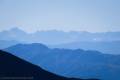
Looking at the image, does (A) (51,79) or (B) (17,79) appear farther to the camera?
(A) (51,79)

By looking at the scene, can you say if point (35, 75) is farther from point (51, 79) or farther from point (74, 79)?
point (74, 79)

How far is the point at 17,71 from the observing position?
38.3 ft

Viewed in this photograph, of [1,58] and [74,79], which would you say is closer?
[1,58]

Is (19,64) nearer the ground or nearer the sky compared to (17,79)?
nearer the sky

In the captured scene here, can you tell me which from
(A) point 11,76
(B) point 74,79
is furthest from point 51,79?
(A) point 11,76

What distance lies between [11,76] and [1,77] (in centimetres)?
46

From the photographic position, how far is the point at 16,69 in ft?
38.5

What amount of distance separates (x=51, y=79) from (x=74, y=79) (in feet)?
3.87

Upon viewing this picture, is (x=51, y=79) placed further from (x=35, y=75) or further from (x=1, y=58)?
(x=1, y=58)

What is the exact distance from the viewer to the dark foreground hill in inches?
452

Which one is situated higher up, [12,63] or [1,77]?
[12,63]

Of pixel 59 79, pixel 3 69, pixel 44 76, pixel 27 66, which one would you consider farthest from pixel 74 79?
pixel 3 69

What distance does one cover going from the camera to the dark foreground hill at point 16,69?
11492mm

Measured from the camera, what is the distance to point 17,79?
11.4m
